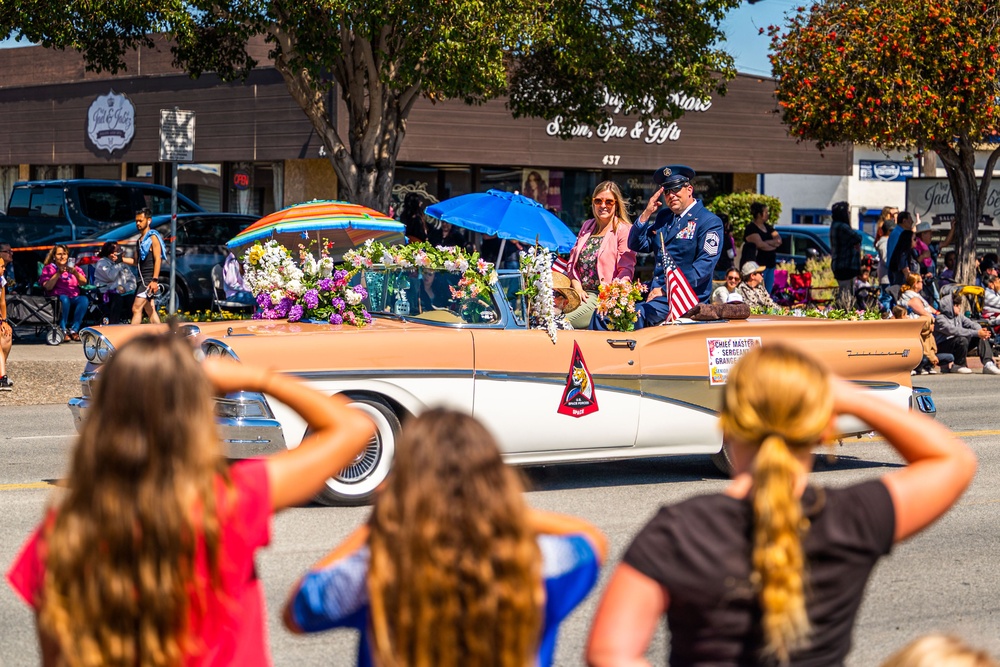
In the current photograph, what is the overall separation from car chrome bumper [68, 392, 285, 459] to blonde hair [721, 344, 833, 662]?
5414 mm

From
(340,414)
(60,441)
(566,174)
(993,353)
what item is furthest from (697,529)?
(566,174)

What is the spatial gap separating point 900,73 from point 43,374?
13.3m

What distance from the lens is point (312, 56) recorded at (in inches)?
623

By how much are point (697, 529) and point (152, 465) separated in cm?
110

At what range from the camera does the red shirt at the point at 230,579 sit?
258 centimetres

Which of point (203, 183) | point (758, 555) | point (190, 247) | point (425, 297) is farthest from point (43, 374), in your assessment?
point (758, 555)

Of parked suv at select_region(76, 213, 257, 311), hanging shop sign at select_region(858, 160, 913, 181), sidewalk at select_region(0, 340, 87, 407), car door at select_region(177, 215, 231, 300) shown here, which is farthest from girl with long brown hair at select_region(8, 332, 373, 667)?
hanging shop sign at select_region(858, 160, 913, 181)

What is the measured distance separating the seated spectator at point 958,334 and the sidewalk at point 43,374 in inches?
456

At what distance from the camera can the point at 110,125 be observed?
29.5m

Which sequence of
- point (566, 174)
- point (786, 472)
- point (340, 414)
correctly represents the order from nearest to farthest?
point (786, 472)
point (340, 414)
point (566, 174)

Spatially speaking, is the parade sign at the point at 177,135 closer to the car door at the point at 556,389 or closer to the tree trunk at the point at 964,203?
the car door at the point at 556,389

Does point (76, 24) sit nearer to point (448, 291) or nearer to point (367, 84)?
point (367, 84)

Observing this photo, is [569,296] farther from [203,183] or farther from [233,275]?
[203,183]

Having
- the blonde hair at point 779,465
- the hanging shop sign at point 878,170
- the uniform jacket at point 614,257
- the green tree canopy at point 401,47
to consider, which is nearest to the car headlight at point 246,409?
the uniform jacket at point 614,257
